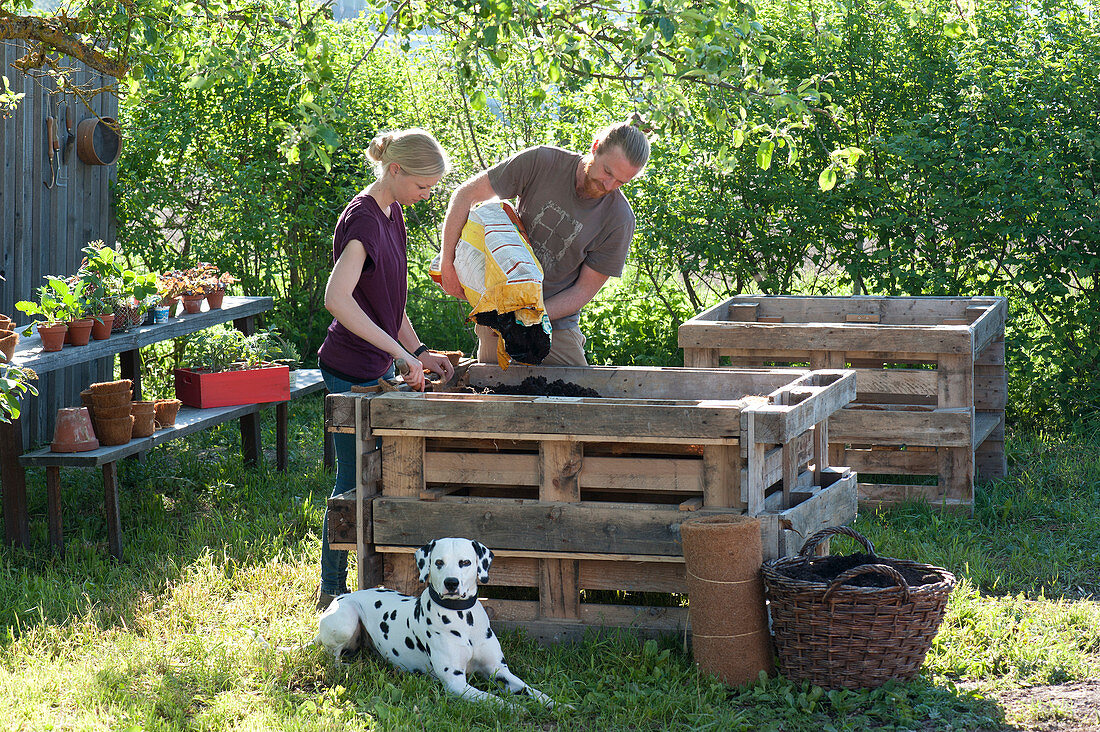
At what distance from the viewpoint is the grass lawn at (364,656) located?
3438 mm

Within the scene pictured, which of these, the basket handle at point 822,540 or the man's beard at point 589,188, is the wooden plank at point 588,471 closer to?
the basket handle at point 822,540

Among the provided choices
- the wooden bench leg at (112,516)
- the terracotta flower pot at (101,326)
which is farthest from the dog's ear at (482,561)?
the terracotta flower pot at (101,326)

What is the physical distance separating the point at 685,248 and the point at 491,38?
16.1 feet

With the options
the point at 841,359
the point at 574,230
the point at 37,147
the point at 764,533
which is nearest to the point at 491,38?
the point at 574,230

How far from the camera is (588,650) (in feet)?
12.6

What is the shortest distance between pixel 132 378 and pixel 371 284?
A: 3.01m

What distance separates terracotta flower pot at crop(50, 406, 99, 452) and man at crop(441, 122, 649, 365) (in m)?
1.90

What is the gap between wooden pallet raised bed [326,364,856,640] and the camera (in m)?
3.71

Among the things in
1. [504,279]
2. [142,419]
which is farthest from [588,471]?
[142,419]

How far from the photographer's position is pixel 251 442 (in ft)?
22.5

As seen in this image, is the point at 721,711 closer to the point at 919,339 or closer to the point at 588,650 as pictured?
the point at 588,650

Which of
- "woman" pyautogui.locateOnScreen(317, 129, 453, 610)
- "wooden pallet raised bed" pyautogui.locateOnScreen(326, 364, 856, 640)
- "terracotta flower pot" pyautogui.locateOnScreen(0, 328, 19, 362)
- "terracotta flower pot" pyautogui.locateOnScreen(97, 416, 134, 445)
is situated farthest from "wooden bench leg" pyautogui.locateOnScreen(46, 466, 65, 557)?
"wooden pallet raised bed" pyautogui.locateOnScreen(326, 364, 856, 640)

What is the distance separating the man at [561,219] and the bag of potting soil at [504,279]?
0.56 feet

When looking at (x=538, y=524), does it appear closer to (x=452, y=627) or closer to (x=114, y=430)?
(x=452, y=627)
